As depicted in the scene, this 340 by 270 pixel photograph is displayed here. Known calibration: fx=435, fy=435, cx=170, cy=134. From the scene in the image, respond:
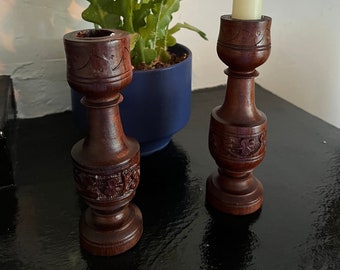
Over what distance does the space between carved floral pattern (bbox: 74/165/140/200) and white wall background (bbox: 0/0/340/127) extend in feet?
1.15

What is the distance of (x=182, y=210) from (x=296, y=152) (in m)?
0.23

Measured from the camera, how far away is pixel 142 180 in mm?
608

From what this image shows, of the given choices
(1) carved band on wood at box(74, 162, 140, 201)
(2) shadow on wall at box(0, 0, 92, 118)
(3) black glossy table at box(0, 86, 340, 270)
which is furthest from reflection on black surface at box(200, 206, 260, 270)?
(2) shadow on wall at box(0, 0, 92, 118)

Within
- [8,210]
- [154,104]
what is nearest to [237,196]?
[154,104]

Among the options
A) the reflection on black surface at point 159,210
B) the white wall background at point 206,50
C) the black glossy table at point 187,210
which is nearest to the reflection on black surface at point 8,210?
the black glossy table at point 187,210

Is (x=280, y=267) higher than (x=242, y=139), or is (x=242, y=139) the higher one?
(x=242, y=139)

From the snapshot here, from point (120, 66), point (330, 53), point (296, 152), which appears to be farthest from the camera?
point (330, 53)

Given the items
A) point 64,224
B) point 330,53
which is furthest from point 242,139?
point 330,53

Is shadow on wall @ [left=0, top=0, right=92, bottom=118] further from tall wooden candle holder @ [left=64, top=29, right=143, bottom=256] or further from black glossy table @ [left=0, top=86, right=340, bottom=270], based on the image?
tall wooden candle holder @ [left=64, top=29, right=143, bottom=256]

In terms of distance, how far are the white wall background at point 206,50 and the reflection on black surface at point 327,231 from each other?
39cm

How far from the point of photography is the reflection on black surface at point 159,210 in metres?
0.47

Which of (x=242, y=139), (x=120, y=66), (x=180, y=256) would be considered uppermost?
(x=120, y=66)

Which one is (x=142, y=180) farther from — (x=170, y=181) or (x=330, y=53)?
(x=330, y=53)

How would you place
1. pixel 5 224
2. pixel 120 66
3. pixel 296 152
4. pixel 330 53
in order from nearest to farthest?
pixel 120 66 < pixel 5 224 < pixel 296 152 < pixel 330 53
